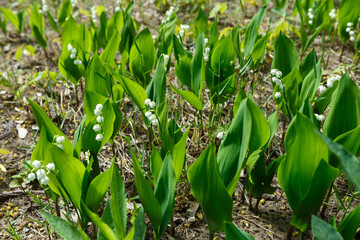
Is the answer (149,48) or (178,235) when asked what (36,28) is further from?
(178,235)

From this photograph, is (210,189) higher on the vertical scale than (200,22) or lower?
lower

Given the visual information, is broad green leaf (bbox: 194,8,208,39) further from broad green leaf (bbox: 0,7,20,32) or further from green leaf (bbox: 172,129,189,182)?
broad green leaf (bbox: 0,7,20,32)

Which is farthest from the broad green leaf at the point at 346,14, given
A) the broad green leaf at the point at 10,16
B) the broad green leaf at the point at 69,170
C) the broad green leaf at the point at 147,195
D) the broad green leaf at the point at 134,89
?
the broad green leaf at the point at 10,16

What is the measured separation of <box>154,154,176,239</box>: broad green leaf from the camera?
65.1 inches

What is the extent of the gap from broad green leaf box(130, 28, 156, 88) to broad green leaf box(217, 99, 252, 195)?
98 cm

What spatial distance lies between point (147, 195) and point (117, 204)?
5.0 inches

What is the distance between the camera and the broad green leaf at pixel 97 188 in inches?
68.3

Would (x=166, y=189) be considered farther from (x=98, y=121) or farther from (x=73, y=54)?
(x=73, y=54)

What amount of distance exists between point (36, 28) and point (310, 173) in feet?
8.78

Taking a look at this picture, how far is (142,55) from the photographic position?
260cm

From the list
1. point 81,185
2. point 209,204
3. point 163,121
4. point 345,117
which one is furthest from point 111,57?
point 345,117

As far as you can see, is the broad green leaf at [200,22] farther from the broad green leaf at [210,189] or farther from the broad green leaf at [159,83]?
the broad green leaf at [210,189]

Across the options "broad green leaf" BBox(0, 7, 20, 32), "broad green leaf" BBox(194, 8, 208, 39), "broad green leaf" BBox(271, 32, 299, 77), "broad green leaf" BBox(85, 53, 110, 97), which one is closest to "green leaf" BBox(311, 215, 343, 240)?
"broad green leaf" BBox(271, 32, 299, 77)

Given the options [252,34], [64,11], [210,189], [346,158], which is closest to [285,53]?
[252,34]
